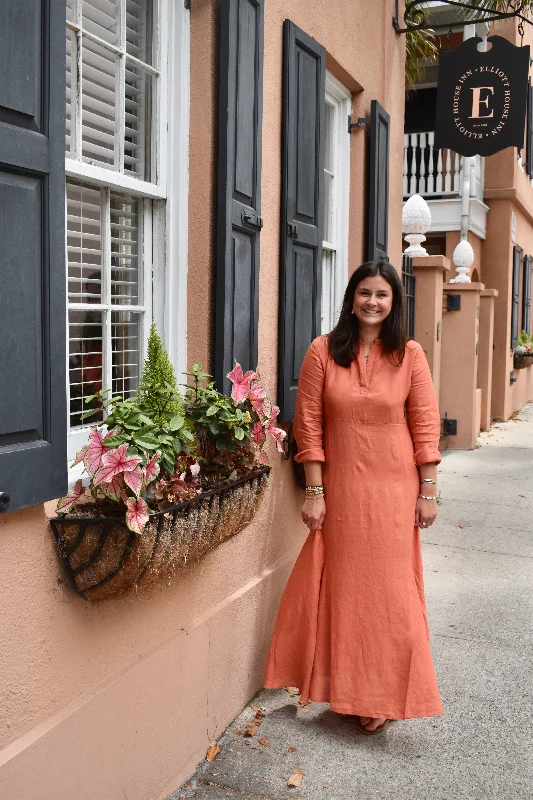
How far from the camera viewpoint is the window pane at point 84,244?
2773 mm

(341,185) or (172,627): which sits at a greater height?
(341,185)

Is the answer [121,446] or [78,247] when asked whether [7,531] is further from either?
[78,247]

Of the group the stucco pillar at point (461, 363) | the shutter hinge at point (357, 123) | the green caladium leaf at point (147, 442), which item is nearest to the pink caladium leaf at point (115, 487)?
the green caladium leaf at point (147, 442)

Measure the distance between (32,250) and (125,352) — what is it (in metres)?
0.99

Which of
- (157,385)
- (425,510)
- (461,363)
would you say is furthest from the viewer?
(461,363)

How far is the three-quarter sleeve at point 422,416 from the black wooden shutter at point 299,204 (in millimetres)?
702

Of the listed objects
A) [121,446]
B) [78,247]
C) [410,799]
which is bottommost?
[410,799]

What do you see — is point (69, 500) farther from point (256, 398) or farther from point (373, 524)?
point (373, 524)

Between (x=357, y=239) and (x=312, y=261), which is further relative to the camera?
(x=357, y=239)

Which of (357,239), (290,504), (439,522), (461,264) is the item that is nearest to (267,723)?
(290,504)

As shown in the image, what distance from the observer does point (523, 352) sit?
15.6 meters

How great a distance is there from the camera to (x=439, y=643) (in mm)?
4508

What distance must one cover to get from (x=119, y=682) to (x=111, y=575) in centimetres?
53

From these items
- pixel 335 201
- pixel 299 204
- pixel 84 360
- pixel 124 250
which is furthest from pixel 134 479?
pixel 335 201
